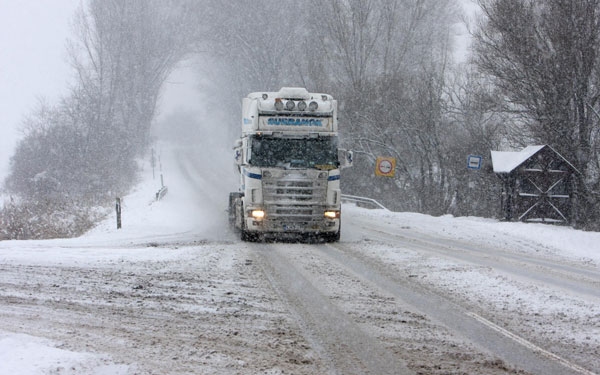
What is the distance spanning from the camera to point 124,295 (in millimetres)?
8039

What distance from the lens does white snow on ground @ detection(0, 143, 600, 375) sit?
521cm

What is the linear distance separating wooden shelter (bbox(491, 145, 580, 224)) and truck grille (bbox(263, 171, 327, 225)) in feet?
32.8

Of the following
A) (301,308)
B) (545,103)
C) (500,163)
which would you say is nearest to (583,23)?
(545,103)

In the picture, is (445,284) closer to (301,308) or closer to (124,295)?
(301,308)

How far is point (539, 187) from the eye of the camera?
21516 mm

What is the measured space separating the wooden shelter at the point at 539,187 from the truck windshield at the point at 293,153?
9.48 metres

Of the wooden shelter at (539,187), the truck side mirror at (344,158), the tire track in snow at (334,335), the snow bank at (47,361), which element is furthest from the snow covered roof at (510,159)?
the snow bank at (47,361)

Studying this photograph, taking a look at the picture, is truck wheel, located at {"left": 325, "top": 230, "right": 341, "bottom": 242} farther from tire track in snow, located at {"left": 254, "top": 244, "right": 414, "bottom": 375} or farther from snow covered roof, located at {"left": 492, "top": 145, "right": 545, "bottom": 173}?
snow covered roof, located at {"left": 492, "top": 145, "right": 545, "bottom": 173}

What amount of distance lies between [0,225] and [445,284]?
16.4m

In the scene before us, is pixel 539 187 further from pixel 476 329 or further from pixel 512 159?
pixel 476 329

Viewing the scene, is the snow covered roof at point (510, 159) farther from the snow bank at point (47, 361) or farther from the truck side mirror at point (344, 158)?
the snow bank at point (47, 361)

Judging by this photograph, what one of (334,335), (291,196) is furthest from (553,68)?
(334,335)

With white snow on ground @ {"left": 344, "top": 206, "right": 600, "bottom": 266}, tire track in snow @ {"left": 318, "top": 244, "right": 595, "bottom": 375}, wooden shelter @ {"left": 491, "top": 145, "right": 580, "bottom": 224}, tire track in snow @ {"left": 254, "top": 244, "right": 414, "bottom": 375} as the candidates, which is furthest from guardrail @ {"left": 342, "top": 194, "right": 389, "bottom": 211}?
tire track in snow @ {"left": 254, "top": 244, "right": 414, "bottom": 375}

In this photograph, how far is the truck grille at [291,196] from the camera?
14328 mm
